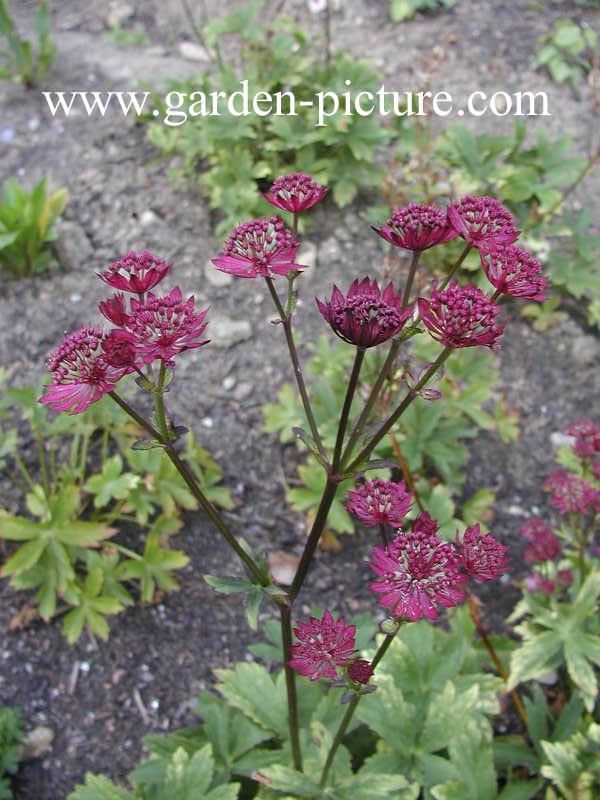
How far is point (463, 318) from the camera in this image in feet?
3.54

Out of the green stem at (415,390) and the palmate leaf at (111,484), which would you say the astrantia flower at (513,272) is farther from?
the palmate leaf at (111,484)

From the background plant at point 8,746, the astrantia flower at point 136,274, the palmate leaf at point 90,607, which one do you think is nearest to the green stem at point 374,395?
the astrantia flower at point 136,274

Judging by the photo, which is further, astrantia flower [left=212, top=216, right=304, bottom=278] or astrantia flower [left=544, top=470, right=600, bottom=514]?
astrantia flower [left=544, top=470, right=600, bottom=514]

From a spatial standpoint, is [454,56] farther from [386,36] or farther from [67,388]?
[67,388]

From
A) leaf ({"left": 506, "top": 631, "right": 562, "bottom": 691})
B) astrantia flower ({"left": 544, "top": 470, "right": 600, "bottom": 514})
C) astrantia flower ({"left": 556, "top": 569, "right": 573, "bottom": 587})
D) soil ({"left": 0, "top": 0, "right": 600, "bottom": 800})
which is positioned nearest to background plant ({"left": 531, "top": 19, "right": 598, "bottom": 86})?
soil ({"left": 0, "top": 0, "right": 600, "bottom": 800})

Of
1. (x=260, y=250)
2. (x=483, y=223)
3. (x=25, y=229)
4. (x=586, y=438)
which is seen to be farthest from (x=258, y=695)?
(x=25, y=229)

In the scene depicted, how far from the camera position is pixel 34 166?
3.73 m

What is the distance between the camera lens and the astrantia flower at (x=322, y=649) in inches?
49.1

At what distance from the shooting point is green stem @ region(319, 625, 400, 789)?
127 centimetres

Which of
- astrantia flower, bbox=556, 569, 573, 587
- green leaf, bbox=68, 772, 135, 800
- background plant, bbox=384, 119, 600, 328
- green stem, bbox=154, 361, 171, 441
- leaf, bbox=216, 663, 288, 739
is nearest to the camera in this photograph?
green stem, bbox=154, 361, 171, 441

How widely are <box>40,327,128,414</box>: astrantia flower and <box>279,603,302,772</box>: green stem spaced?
0.54m

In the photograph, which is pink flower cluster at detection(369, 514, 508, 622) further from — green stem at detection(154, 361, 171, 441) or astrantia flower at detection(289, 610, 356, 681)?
green stem at detection(154, 361, 171, 441)

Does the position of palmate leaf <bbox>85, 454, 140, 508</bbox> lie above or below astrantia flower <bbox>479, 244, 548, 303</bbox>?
below

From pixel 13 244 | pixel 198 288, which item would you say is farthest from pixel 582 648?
pixel 13 244
